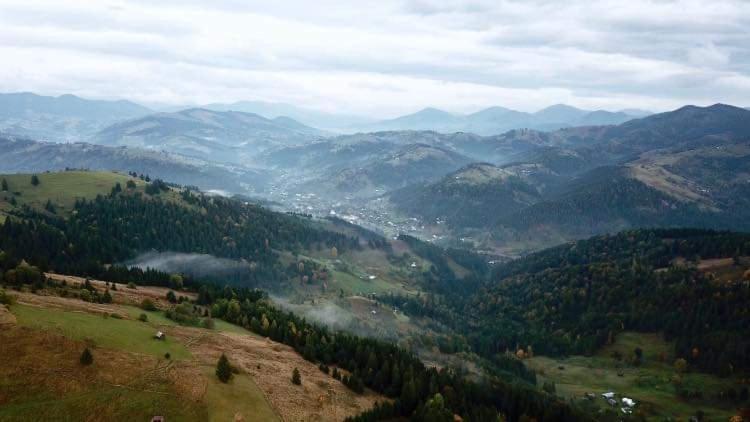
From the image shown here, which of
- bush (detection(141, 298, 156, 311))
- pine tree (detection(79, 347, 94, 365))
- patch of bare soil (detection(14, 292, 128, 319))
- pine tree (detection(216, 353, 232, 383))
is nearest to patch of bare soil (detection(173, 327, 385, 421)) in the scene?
pine tree (detection(216, 353, 232, 383))

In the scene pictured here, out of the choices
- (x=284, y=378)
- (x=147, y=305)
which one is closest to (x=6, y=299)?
(x=147, y=305)

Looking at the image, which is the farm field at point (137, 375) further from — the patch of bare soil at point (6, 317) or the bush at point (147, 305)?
the bush at point (147, 305)

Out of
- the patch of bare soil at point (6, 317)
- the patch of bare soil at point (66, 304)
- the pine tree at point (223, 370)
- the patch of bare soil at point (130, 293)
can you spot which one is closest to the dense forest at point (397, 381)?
the patch of bare soil at point (130, 293)

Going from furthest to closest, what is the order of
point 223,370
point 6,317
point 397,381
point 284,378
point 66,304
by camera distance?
1. point 397,381
2. point 66,304
3. point 284,378
4. point 223,370
5. point 6,317

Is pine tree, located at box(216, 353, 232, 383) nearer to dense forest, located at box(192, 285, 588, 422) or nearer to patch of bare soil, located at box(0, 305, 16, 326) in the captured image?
dense forest, located at box(192, 285, 588, 422)

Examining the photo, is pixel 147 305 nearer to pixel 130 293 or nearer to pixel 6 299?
pixel 130 293

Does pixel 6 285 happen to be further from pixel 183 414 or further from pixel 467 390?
pixel 467 390

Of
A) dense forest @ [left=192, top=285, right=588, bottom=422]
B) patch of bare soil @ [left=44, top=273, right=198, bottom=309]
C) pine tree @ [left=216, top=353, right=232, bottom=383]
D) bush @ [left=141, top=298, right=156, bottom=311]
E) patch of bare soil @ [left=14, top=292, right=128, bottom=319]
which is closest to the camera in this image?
pine tree @ [left=216, top=353, right=232, bottom=383]

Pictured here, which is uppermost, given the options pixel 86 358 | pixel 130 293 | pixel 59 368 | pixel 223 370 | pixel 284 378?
pixel 86 358
